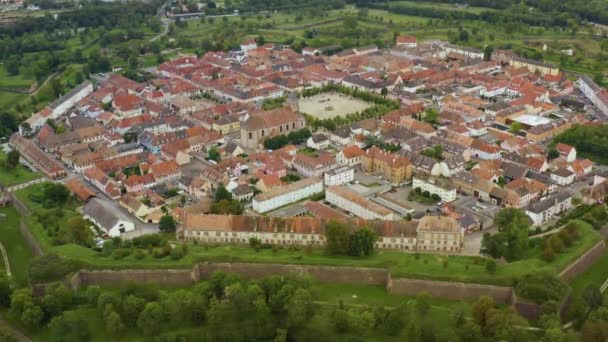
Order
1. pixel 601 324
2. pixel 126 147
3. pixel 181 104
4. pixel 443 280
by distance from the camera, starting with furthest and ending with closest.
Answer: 1. pixel 181 104
2. pixel 126 147
3. pixel 443 280
4. pixel 601 324

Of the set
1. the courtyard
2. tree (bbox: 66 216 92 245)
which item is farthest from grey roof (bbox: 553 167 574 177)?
tree (bbox: 66 216 92 245)

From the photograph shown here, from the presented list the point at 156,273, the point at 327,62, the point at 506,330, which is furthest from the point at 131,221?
the point at 327,62

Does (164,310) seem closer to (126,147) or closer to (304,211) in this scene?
(304,211)

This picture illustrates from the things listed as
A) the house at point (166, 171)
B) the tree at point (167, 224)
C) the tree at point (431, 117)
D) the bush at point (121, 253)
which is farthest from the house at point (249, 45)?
the bush at point (121, 253)

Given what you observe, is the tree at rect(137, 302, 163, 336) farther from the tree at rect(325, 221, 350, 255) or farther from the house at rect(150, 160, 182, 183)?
the house at rect(150, 160, 182, 183)

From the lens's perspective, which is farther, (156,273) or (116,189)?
(116,189)

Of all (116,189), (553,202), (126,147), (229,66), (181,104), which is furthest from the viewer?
(229,66)

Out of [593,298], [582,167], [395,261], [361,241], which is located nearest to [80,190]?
[361,241]
